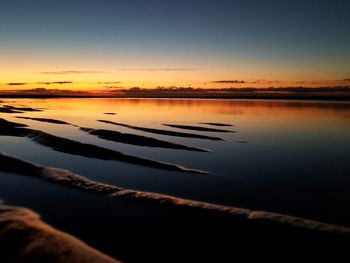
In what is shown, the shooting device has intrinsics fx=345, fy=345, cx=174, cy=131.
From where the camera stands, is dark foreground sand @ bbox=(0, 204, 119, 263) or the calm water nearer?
dark foreground sand @ bbox=(0, 204, 119, 263)

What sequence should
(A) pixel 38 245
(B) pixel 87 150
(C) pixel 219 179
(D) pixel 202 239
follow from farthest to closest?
1. (B) pixel 87 150
2. (C) pixel 219 179
3. (D) pixel 202 239
4. (A) pixel 38 245

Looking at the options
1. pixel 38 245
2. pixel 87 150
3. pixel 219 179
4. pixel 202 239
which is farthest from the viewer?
pixel 87 150

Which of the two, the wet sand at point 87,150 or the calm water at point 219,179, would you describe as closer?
the calm water at point 219,179

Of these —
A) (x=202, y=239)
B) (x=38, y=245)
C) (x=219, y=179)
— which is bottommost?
(x=219, y=179)

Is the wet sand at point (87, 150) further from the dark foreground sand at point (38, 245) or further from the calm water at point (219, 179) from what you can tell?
the dark foreground sand at point (38, 245)

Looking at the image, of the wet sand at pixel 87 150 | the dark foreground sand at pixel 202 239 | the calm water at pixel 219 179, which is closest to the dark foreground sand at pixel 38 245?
the dark foreground sand at pixel 202 239

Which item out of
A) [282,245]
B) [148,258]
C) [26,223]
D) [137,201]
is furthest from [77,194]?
[282,245]

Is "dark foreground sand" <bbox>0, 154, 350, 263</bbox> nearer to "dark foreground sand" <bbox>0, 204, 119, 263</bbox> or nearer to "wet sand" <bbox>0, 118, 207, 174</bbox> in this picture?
"dark foreground sand" <bbox>0, 204, 119, 263</bbox>

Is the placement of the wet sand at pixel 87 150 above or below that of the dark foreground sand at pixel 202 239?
below

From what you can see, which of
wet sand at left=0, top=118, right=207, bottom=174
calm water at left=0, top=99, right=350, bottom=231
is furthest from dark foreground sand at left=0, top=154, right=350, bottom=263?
wet sand at left=0, top=118, right=207, bottom=174

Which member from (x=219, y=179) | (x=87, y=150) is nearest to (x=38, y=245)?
(x=219, y=179)

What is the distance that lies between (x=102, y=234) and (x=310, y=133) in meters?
26.3

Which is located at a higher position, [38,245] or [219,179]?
[38,245]

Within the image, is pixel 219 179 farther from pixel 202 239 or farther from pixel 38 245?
pixel 38 245
